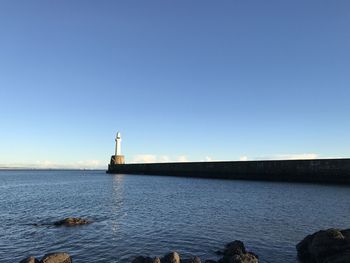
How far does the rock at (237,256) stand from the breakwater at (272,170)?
46750 millimetres

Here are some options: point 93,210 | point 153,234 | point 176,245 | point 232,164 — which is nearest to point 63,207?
point 93,210

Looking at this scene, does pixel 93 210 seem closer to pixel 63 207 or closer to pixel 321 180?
pixel 63 207

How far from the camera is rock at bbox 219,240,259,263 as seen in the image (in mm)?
14680

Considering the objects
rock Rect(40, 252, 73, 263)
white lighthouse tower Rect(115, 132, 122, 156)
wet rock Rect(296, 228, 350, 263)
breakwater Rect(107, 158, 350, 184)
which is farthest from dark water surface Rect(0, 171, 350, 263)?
white lighthouse tower Rect(115, 132, 122, 156)

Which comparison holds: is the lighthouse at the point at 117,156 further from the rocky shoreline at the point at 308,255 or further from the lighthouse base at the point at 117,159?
the rocky shoreline at the point at 308,255

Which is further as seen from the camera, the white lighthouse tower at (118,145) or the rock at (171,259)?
the white lighthouse tower at (118,145)

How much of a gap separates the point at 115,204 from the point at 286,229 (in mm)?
18830

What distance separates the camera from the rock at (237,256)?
1468cm

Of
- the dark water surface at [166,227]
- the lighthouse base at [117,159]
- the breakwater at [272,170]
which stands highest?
the lighthouse base at [117,159]

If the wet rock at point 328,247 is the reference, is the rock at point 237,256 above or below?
below

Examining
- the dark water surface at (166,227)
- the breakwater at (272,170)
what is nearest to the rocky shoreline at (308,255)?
Answer: the dark water surface at (166,227)

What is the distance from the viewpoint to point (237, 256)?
1490 centimetres

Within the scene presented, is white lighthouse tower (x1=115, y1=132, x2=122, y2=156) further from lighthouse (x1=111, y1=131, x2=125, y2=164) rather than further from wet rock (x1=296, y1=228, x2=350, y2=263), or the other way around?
Result: wet rock (x1=296, y1=228, x2=350, y2=263)

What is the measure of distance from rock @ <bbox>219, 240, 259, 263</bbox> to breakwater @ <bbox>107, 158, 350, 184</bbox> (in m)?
46.7
